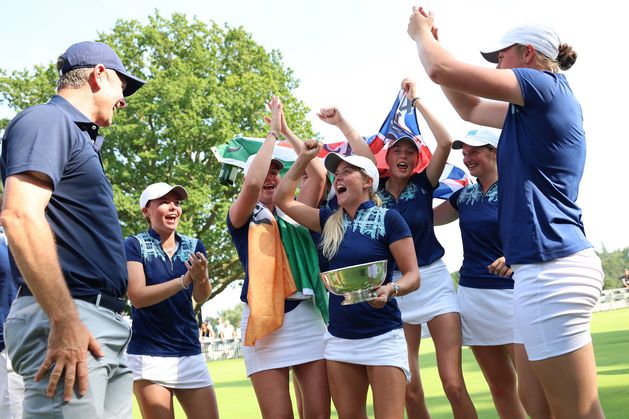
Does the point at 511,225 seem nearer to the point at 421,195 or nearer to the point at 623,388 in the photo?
the point at 421,195

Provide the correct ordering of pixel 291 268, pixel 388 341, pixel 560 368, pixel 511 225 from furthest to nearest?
1. pixel 291 268
2. pixel 388 341
3. pixel 511 225
4. pixel 560 368

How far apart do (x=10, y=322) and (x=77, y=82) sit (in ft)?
3.78

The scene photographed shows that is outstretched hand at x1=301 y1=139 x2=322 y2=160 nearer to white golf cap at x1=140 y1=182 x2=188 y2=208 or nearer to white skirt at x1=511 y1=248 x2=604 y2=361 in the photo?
white golf cap at x1=140 y1=182 x2=188 y2=208

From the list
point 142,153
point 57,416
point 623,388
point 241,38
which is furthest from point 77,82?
point 241,38

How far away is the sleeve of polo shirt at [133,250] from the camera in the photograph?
605 centimetres

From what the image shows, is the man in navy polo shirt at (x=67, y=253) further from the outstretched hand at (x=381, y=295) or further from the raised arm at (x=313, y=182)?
the raised arm at (x=313, y=182)

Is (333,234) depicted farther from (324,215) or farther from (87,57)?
(87,57)

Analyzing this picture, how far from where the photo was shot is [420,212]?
6.23 meters

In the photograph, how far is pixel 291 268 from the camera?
5.55 m

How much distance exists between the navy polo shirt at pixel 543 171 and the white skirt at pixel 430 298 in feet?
7.50

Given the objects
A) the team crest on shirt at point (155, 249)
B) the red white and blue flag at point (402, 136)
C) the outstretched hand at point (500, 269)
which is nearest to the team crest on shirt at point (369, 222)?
the outstretched hand at point (500, 269)

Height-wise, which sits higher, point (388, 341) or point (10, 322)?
point (10, 322)

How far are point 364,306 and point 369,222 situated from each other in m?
0.57

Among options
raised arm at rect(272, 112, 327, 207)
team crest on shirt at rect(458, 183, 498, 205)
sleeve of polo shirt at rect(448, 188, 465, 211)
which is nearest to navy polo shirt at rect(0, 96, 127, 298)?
raised arm at rect(272, 112, 327, 207)
